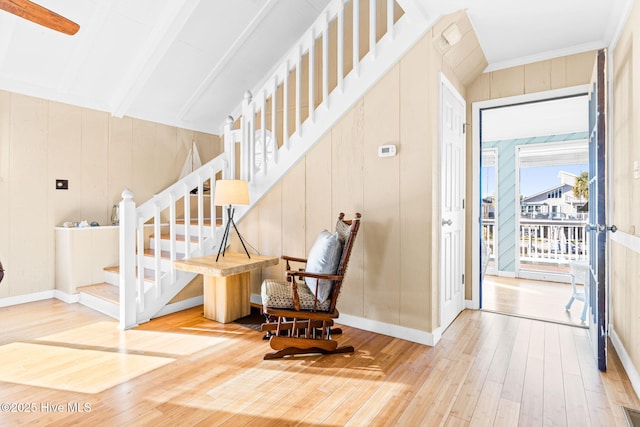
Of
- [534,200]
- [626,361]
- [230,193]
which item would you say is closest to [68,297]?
[230,193]

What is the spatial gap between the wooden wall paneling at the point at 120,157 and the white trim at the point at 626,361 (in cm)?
520

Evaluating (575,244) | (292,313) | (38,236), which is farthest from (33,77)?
(575,244)

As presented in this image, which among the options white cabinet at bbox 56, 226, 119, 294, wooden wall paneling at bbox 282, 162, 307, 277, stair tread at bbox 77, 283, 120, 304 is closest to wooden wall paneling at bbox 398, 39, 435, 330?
wooden wall paneling at bbox 282, 162, 307, 277

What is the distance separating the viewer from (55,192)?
390 centimetres

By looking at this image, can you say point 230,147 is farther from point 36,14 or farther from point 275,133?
point 36,14

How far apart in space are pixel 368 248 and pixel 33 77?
3.95 m

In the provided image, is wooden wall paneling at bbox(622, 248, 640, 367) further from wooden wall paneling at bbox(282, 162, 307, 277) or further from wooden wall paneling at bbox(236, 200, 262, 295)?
wooden wall paneling at bbox(236, 200, 262, 295)

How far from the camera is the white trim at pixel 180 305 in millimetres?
3346

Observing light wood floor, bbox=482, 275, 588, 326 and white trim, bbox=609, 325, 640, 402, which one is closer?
white trim, bbox=609, 325, 640, 402

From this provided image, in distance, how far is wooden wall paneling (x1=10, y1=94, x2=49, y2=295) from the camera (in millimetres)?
3629

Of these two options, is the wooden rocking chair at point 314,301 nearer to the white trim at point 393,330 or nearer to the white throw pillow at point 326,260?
the white throw pillow at point 326,260

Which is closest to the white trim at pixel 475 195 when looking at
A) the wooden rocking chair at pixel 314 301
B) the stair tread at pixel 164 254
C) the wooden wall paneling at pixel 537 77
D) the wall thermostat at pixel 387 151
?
the wooden wall paneling at pixel 537 77

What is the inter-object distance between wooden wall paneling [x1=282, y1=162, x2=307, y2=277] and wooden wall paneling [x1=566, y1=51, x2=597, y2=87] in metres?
2.67

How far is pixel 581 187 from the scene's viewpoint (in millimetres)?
5766
